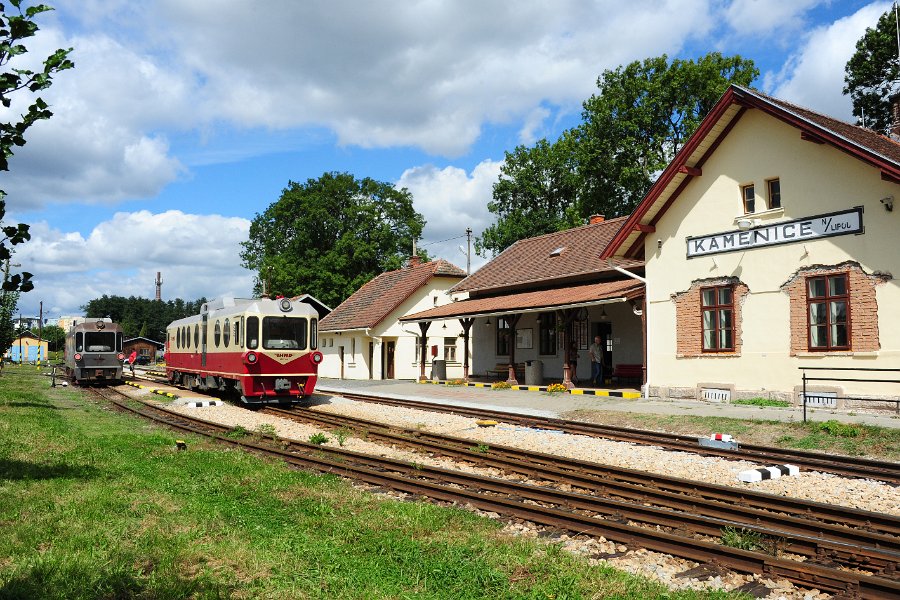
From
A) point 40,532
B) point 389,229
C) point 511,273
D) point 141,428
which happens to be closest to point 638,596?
point 40,532

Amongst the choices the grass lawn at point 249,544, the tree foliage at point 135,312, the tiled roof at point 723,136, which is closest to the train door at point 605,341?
the tiled roof at point 723,136

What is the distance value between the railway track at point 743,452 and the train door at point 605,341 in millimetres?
8579

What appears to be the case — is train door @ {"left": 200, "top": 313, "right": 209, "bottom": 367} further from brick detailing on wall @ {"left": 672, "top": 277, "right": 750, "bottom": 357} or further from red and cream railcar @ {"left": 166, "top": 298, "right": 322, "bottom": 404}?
brick detailing on wall @ {"left": 672, "top": 277, "right": 750, "bottom": 357}

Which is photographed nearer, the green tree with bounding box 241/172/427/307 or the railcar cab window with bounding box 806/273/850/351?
the railcar cab window with bounding box 806/273/850/351

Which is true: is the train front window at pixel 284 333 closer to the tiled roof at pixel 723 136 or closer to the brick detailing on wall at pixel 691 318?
the tiled roof at pixel 723 136

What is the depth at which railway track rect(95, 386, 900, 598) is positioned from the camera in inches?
204

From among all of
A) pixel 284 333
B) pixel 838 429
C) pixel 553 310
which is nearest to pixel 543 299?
pixel 553 310

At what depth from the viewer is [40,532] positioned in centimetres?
625

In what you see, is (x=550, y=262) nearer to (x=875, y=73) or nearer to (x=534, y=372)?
(x=534, y=372)

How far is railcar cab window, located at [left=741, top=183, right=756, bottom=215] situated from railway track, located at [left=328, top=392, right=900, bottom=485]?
7478mm

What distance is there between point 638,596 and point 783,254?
46.7 feet

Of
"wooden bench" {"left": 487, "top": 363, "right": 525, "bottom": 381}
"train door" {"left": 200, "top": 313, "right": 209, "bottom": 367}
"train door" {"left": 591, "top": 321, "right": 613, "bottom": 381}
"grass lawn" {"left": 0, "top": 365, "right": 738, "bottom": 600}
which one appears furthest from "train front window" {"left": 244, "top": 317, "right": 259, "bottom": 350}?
"wooden bench" {"left": 487, "top": 363, "right": 525, "bottom": 381}

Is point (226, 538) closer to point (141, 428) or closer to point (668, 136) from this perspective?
point (141, 428)

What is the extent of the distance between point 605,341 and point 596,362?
1589 millimetres
